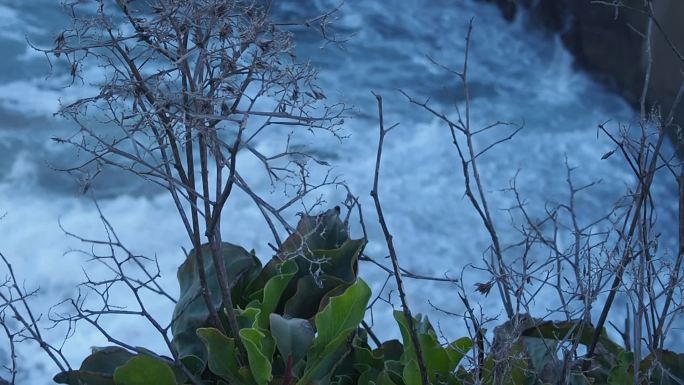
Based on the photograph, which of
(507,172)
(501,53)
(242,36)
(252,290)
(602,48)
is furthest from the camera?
(501,53)

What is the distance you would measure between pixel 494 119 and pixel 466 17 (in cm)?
152

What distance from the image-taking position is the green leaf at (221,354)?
131 cm

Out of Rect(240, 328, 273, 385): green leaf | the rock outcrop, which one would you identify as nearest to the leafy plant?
Rect(240, 328, 273, 385): green leaf

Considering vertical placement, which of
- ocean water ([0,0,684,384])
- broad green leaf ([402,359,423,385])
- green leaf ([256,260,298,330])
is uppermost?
ocean water ([0,0,684,384])

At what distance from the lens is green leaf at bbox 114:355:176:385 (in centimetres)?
132

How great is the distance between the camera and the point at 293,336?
4.42 ft

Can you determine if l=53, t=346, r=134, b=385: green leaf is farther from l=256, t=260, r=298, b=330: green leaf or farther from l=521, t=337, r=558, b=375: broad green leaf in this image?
l=521, t=337, r=558, b=375: broad green leaf

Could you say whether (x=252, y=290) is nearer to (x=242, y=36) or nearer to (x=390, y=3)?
(x=242, y=36)

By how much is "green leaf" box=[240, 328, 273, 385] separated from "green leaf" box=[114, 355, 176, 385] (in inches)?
4.6

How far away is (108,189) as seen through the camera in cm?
477

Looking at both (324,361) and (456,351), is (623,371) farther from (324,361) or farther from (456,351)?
(324,361)

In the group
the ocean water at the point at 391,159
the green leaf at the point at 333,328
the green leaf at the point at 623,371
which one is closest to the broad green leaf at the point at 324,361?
the green leaf at the point at 333,328

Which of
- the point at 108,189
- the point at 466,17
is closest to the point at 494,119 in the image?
the point at 466,17

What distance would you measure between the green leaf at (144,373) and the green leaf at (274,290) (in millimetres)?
153
